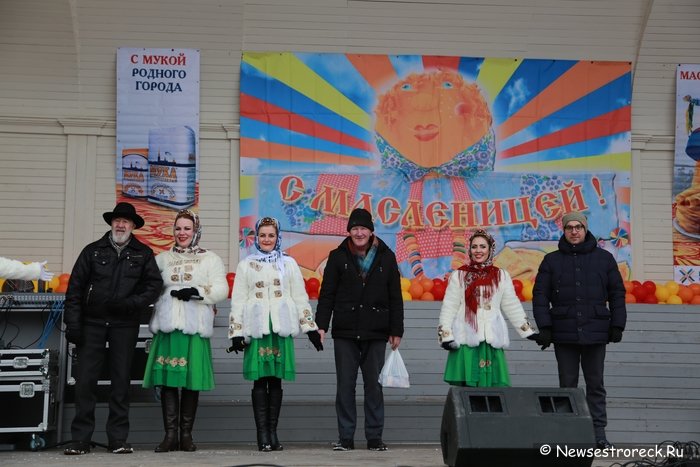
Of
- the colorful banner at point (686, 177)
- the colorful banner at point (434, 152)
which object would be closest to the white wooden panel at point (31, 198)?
the colorful banner at point (434, 152)

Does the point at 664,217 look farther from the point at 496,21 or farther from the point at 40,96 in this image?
the point at 40,96

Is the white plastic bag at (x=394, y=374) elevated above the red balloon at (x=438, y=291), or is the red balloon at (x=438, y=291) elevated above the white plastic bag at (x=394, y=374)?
the red balloon at (x=438, y=291)

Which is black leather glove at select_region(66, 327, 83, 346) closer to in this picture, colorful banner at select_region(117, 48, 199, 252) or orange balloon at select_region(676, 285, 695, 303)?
colorful banner at select_region(117, 48, 199, 252)

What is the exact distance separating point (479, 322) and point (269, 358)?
1.39 meters

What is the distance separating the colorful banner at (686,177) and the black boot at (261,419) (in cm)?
555

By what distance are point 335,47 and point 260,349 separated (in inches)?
181

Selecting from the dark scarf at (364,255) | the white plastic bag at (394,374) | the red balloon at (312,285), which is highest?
the dark scarf at (364,255)

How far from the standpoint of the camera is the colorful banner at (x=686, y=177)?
11.3m

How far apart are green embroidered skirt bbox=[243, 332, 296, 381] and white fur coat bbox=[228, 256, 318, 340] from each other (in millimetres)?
59

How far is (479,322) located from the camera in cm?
738

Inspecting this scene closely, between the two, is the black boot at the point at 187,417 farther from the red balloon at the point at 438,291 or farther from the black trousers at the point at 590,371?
the red balloon at the point at 438,291

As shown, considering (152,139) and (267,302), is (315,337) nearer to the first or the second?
(267,302)

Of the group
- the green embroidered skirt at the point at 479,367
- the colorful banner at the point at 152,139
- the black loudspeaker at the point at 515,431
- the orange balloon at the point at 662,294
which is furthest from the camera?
the colorful banner at the point at 152,139

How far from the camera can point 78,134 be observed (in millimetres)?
11016
